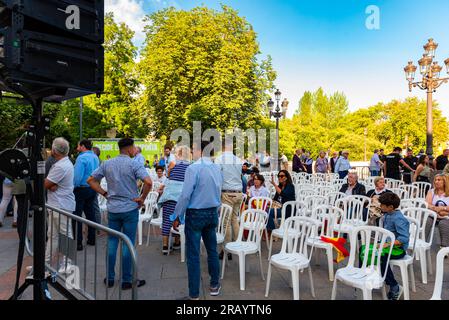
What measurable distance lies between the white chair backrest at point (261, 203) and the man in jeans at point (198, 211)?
187cm

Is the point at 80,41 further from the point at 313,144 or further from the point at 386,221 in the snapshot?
the point at 313,144

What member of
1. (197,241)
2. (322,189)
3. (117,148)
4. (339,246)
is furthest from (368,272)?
(117,148)

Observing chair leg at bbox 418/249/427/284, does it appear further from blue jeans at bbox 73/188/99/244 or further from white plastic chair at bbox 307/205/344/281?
blue jeans at bbox 73/188/99/244

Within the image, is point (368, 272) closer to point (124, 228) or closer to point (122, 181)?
point (124, 228)

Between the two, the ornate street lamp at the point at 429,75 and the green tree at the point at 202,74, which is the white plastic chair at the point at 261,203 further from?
the green tree at the point at 202,74

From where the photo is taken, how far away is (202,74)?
22.3m

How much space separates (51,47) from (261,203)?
14.3 ft

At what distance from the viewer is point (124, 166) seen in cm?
407

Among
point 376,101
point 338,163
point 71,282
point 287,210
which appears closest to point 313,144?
point 376,101

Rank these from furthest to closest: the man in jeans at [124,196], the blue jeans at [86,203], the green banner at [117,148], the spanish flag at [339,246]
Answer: the green banner at [117,148]
the blue jeans at [86,203]
the spanish flag at [339,246]
the man in jeans at [124,196]

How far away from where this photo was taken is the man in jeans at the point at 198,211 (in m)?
3.71

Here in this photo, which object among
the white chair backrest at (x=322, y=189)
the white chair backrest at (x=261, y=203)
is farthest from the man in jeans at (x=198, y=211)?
the white chair backrest at (x=322, y=189)

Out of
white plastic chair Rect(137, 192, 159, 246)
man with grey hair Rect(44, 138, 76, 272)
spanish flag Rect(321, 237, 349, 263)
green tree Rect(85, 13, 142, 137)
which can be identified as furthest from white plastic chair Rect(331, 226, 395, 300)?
green tree Rect(85, 13, 142, 137)

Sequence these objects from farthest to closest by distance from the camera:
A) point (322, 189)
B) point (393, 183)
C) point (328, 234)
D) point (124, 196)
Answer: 1. point (393, 183)
2. point (322, 189)
3. point (328, 234)
4. point (124, 196)
